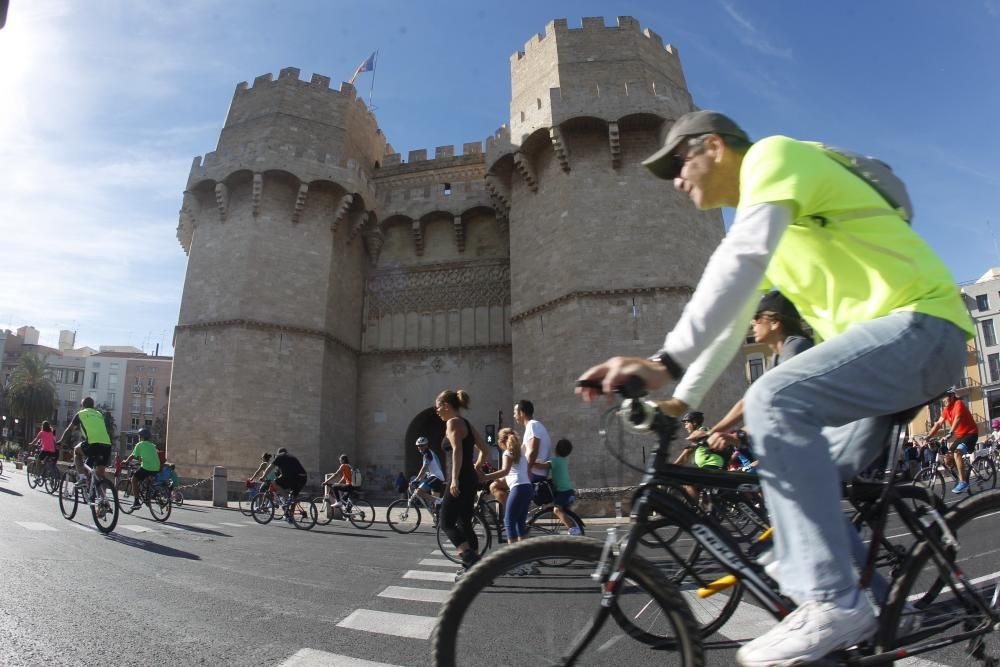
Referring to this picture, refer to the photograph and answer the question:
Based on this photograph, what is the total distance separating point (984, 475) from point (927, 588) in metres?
Answer: 11.5

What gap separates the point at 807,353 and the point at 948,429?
8597 mm

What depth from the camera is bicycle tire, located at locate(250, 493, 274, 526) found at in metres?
10.6

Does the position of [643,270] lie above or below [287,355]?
above

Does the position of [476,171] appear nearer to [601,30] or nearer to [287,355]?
[601,30]

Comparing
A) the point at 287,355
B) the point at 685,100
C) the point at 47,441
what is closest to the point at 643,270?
the point at 685,100

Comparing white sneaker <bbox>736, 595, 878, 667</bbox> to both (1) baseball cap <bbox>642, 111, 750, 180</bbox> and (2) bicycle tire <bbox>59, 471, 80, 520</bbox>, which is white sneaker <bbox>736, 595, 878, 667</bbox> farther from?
(2) bicycle tire <bbox>59, 471, 80, 520</bbox>

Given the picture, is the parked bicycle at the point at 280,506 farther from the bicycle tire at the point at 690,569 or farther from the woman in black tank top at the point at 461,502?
the bicycle tire at the point at 690,569

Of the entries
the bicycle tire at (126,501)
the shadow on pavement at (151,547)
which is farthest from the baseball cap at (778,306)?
the bicycle tire at (126,501)

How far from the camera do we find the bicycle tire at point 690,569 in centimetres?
183

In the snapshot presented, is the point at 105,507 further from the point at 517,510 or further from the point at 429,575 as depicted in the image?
the point at 517,510

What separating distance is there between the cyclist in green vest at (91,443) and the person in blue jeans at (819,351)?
830 centimetres

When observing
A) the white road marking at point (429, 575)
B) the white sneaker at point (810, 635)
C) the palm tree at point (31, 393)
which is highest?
the palm tree at point (31, 393)

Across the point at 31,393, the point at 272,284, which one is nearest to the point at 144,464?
the point at 272,284

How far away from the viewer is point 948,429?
845 cm
